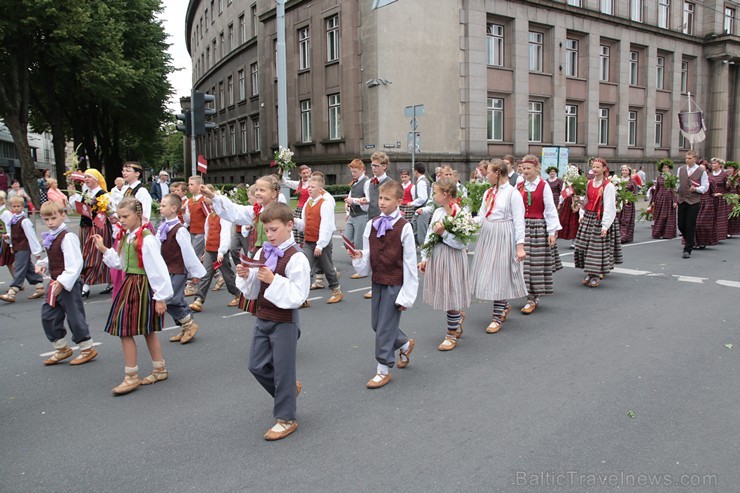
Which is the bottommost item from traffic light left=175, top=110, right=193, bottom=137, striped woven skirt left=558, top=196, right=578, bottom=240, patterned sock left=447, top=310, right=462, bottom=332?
patterned sock left=447, top=310, right=462, bottom=332

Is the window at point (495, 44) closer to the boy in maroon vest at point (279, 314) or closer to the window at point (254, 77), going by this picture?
the window at point (254, 77)

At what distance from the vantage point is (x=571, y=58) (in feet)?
106

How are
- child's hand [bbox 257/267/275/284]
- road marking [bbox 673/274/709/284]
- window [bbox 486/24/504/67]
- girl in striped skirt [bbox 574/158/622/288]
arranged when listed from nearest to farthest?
1. child's hand [bbox 257/267/275/284]
2. girl in striped skirt [bbox 574/158/622/288]
3. road marking [bbox 673/274/709/284]
4. window [bbox 486/24/504/67]

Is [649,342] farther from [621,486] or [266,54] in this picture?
[266,54]

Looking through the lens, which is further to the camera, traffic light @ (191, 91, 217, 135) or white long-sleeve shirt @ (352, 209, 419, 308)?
traffic light @ (191, 91, 217, 135)

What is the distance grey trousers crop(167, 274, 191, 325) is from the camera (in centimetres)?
637

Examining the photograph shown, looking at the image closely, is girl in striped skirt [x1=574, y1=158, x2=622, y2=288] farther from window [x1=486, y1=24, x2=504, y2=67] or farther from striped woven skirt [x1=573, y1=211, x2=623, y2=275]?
window [x1=486, y1=24, x2=504, y2=67]

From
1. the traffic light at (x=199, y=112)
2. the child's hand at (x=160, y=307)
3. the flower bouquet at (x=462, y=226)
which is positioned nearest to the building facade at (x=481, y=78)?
the traffic light at (x=199, y=112)

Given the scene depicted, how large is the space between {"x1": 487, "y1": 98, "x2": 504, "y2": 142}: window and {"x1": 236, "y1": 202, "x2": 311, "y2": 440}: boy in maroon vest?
85.8 feet

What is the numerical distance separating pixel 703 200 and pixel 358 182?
868cm

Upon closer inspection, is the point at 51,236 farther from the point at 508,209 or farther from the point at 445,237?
the point at 508,209

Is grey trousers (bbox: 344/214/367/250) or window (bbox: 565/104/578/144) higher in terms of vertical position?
window (bbox: 565/104/578/144)

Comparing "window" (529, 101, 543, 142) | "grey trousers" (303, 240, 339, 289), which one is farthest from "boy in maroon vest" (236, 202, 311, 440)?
"window" (529, 101, 543, 142)

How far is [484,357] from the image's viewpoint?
5879 mm
